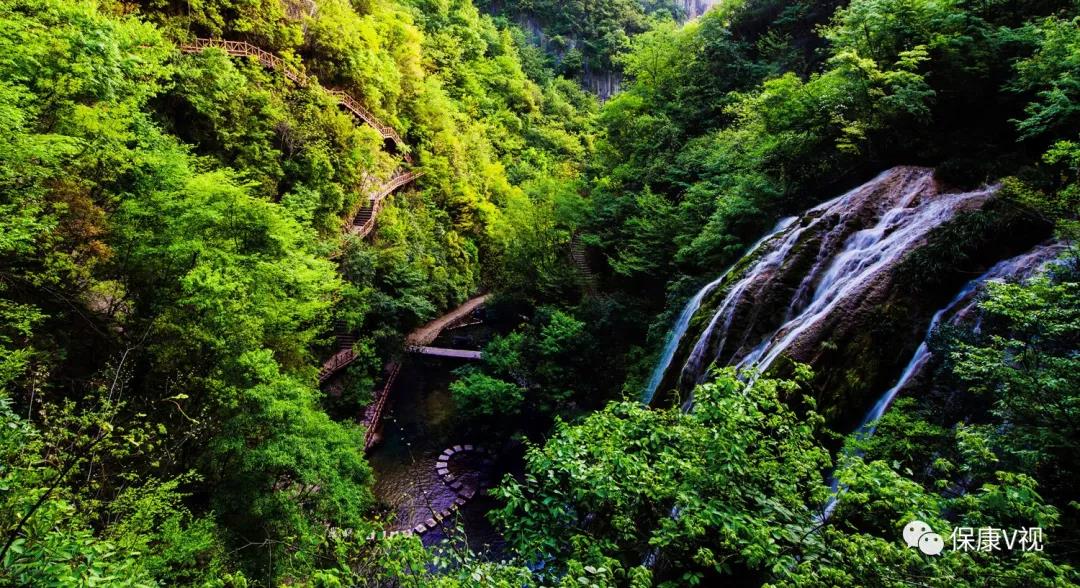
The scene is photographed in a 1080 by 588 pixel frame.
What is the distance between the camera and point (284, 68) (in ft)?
62.5

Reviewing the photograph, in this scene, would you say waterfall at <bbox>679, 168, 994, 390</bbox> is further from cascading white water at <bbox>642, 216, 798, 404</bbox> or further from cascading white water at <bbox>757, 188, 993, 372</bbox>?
cascading white water at <bbox>642, 216, 798, 404</bbox>

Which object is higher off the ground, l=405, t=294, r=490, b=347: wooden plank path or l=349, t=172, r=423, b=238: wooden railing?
l=349, t=172, r=423, b=238: wooden railing

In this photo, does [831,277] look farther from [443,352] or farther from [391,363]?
[391,363]

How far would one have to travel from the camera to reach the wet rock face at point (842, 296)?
7891 millimetres

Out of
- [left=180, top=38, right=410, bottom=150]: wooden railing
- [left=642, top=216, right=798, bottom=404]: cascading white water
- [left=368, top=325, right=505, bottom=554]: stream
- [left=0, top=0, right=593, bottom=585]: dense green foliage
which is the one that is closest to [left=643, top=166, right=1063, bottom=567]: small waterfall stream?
[left=642, top=216, right=798, bottom=404]: cascading white water

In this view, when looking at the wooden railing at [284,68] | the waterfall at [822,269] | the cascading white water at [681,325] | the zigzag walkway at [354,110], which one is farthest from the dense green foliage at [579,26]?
the waterfall at [822,269]

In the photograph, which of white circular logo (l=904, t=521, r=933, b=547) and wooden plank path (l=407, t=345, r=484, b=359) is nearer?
white circular logo (l=904, t=521, r=933, b=547)

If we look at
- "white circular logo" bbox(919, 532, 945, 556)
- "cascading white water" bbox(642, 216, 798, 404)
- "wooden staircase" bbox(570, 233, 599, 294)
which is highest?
"white circular logo" bbox(919, 532, 945, 556)

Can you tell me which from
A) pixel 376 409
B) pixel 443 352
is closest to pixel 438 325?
pixel 443 352

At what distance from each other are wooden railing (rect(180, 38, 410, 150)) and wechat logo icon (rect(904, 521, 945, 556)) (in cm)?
2036

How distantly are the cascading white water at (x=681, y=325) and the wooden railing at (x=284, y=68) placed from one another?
56.5ft

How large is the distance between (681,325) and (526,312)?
466 inches

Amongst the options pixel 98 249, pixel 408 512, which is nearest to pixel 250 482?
pixel 98 249

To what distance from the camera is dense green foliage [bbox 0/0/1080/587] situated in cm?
444
